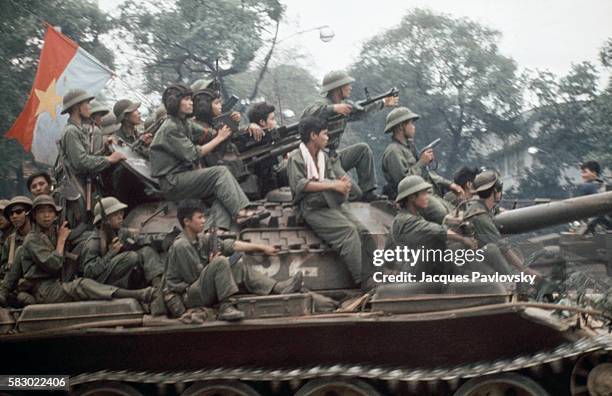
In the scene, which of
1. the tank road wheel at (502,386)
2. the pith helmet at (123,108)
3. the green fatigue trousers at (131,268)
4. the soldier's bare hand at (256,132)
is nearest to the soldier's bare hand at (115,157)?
the green fatigue trousers at (131,268)

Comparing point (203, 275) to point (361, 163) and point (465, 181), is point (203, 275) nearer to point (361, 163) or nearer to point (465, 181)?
point (361, 163)

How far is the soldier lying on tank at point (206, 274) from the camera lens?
30.0 feet

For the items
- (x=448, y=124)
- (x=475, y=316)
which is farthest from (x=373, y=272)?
(x=448, y=124)

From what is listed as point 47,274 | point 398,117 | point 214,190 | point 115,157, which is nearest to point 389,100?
point 398,117

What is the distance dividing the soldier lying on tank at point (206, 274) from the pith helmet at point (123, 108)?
2.97 metres

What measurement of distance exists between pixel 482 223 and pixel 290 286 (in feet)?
6.31

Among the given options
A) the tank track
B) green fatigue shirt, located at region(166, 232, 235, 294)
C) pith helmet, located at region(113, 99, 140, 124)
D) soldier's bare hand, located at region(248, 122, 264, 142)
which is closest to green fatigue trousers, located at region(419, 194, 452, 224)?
the tank track

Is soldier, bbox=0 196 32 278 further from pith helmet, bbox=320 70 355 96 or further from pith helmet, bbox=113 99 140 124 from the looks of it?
pith helmet, bbox=320 70 355 96

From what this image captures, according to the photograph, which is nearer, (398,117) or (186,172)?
(186,172)

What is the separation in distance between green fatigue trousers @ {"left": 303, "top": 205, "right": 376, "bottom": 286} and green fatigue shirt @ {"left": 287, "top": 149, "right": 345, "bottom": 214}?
0.06m

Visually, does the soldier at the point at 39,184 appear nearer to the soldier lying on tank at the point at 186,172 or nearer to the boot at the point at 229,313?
the soldier lying on tank at the point at 186,172

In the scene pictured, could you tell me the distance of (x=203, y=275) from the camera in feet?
30.2

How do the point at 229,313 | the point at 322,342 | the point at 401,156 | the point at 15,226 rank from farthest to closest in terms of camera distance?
the point at 401,156, the point at 15,226, the point at 322,342, the point at 229,313

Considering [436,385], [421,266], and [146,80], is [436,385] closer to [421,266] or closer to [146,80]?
[421,266]
